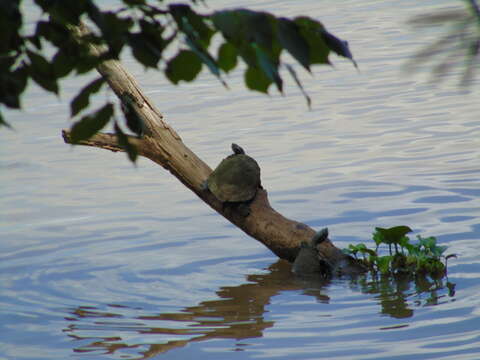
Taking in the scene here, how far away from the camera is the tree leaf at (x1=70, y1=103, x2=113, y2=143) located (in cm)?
163

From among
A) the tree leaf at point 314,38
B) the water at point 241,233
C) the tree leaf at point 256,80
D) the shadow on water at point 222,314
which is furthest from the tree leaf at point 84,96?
the shadow on water at point 222,314

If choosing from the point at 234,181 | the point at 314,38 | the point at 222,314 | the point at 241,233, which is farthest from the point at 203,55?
the point at 241,233

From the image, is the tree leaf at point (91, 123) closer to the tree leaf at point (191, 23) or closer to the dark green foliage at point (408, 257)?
the tree leaf at point (191, 23)

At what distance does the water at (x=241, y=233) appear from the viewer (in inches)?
173

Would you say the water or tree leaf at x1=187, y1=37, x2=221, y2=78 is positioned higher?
tree leaf at x1=187, y1=37, x2=221, y2=78

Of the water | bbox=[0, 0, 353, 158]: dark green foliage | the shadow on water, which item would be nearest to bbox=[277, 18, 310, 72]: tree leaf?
bbox=[0, 0, 353, 158]: dark green foliage

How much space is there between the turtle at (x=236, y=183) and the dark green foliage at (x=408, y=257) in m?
0.71

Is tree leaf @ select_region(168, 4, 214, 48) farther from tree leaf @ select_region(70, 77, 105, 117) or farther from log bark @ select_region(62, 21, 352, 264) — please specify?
log bark @ select_region(62, 21, 352, 264)

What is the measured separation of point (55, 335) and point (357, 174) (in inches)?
138

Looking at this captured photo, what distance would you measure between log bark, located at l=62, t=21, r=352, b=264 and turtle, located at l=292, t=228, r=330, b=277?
6cm

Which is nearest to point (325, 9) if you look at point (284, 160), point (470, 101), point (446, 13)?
point (470, 101)

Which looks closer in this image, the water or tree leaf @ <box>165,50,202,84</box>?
tree leaf @ <box>165,50,202,84</box>

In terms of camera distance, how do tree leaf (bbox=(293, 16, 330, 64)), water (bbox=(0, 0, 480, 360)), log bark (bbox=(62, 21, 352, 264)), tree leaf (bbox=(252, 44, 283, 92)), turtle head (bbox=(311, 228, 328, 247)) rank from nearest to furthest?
tree leaf (bbox=(252, 44, 283, 92)) < tree leaf (bbox=(293, 16, 330, 64)) < water (bbox=(0, 0, 480, 360)) < turtle head (bbox=(311, 228, 328, 247)) < log bark (bbox=(62, 21, 352, 264))

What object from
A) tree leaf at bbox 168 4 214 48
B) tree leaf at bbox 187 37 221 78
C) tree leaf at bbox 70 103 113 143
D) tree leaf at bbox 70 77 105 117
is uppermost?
tree leaf at bbox 168 4 214 48
